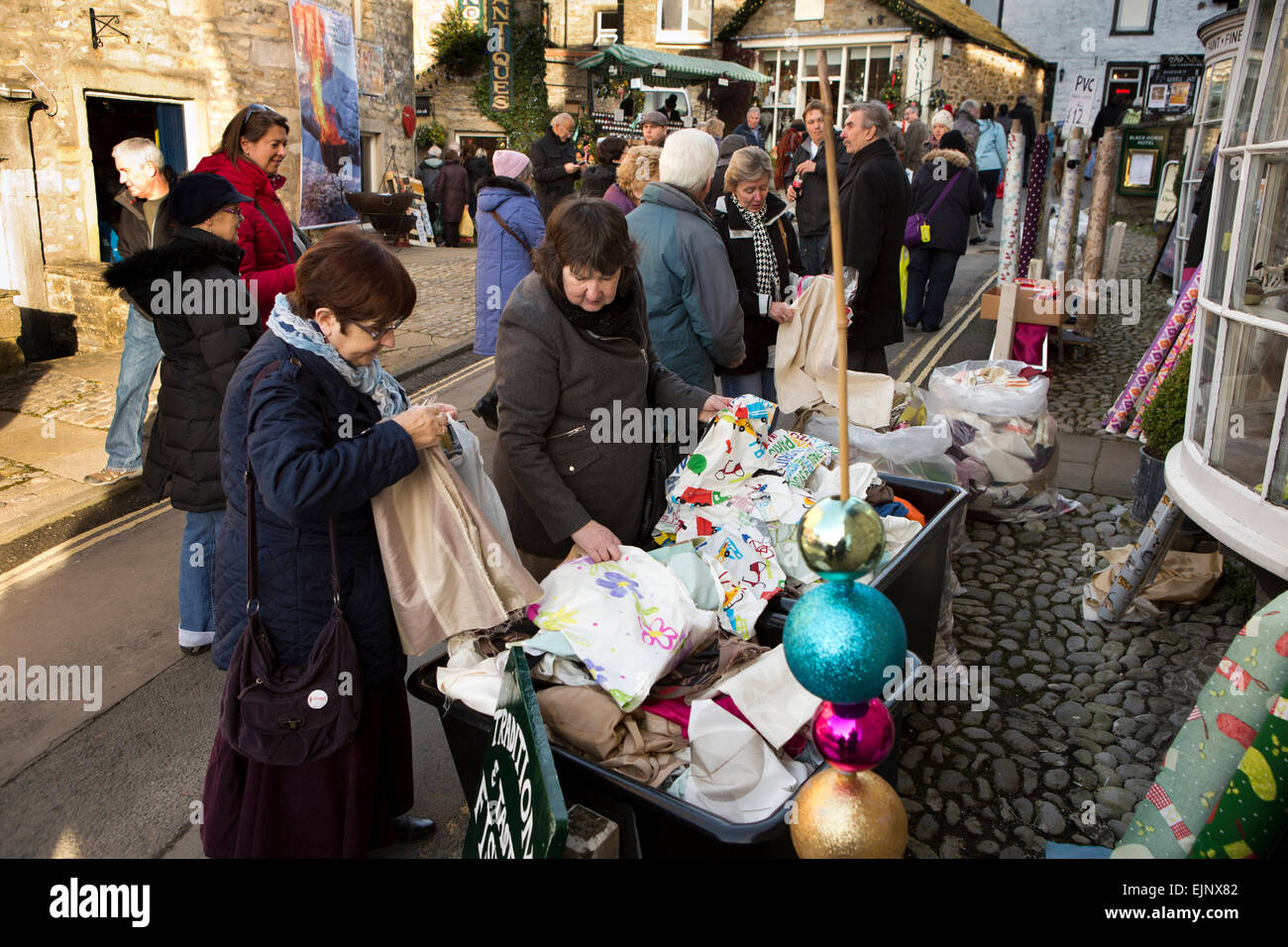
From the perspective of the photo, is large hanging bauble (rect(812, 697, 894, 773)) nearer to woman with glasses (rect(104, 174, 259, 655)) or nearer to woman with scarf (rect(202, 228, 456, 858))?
woman with scarf (rect(202, 228, 456, 858))

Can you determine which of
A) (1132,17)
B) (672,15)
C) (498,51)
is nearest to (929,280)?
(498,51)

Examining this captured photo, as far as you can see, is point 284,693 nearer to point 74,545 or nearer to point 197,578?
point 197,578

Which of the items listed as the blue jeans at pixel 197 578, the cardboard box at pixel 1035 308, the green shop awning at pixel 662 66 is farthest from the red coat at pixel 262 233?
the green shop awning at pixel 662 66

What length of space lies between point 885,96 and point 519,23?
33.2ft

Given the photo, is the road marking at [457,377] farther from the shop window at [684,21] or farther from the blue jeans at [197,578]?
the shop window at [684,21]

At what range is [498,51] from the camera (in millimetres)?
22609

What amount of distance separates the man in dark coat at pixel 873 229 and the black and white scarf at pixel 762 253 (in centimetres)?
85

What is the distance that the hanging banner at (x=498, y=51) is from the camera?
22.7 meters

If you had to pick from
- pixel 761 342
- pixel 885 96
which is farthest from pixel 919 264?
pixel 885 96

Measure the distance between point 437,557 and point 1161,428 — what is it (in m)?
4.04

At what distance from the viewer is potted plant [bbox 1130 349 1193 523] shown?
4637 millimetres

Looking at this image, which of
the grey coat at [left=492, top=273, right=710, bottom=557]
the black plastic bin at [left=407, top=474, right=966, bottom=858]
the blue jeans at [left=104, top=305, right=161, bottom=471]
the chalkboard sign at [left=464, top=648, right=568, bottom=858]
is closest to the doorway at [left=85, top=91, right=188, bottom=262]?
the blue jeans at [left=104, top=305, right=161, bottom=471]
